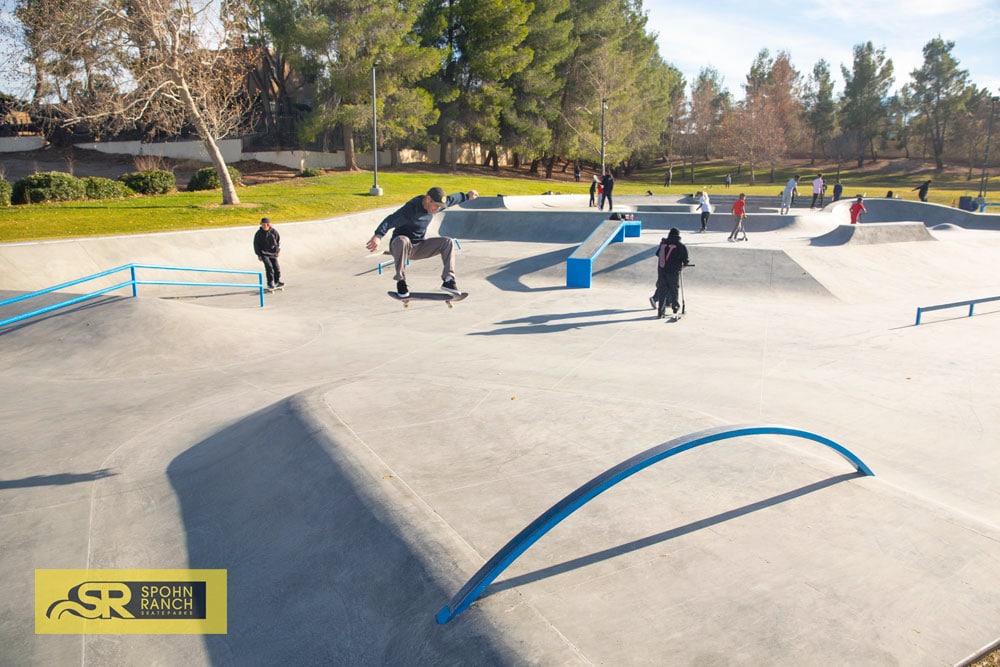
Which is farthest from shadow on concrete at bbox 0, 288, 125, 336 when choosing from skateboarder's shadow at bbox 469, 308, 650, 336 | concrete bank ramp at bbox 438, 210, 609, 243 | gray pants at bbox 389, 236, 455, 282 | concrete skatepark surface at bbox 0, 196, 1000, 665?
concrete bank ramp at bbox 438, 210, 609, 243

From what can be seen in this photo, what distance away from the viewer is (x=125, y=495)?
6.10 meters

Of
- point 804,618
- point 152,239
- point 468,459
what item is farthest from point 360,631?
point 152,239

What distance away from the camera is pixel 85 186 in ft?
76.6

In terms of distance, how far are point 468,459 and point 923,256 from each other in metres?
19.7

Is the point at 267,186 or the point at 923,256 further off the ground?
the point at 267,186

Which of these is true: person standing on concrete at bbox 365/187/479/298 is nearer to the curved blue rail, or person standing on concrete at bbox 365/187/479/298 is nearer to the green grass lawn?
the curved blue rail

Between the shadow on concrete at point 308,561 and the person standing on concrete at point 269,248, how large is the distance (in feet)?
34.7

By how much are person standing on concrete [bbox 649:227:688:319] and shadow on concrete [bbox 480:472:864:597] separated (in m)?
8.27

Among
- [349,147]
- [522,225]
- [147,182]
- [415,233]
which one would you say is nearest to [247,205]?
[147,182]

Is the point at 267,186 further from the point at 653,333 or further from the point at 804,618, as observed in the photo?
the point at 804,618

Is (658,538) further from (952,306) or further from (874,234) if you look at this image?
(874,234)

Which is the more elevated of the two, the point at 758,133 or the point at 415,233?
the point at 758,133

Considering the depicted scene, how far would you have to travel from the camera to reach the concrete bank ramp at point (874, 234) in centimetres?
1980

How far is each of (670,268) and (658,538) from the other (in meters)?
9.68
